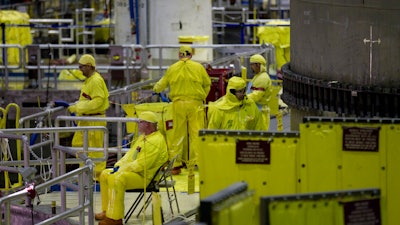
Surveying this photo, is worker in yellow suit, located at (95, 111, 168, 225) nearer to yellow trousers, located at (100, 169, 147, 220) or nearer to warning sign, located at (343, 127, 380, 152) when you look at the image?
yellow trousers, located at (100, 169, 147, 220)

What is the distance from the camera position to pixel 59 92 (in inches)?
1050

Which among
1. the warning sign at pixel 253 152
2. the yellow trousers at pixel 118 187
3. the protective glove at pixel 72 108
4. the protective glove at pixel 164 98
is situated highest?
the warning sign at pixel 253 152

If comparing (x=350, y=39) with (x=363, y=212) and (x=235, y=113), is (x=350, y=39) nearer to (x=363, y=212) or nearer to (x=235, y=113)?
(x=235, y=113)

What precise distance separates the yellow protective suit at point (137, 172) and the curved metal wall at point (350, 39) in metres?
2.18

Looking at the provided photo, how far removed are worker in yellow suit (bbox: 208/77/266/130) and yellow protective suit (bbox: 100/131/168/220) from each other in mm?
1562

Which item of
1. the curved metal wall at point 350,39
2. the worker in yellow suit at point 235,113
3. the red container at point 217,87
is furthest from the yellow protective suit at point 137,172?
the red container at point 217,87

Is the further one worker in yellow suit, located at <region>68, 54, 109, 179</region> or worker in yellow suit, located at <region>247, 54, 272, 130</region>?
worker in yellow suit, located at <region>247, 54, 272, 130</region>

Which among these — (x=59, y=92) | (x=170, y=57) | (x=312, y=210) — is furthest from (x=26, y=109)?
(x=312, y=210)

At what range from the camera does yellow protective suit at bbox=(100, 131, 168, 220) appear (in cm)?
1573

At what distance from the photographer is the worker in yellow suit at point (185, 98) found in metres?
19.3

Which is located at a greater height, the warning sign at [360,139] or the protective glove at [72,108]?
the warning sign at [360,139]

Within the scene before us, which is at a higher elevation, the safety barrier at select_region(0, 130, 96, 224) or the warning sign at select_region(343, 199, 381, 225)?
the warning sign at select_region(343, 199, 381, 225)

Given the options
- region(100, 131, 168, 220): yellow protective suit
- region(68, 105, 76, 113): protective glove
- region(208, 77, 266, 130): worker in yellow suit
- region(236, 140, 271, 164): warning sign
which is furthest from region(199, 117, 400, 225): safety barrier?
region(68, 105, 76, 113): protective glove

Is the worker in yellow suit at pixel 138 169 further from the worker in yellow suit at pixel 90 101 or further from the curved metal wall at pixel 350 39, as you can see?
the worker in yellow suit at pixel 90 101
